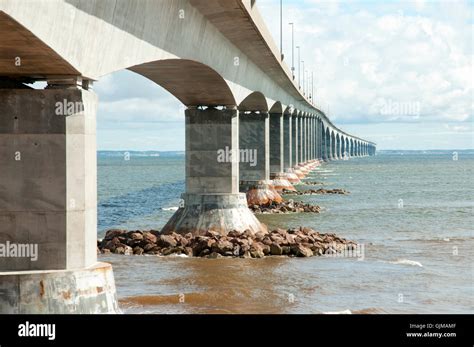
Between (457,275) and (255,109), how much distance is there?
1209 inches

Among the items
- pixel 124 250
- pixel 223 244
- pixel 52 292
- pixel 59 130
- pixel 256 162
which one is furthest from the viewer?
pixel 256 162

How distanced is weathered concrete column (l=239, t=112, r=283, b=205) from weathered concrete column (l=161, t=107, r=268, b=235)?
15472 mm

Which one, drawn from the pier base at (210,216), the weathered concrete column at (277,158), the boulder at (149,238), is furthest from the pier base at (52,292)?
the weathered concrete column at (277,158)

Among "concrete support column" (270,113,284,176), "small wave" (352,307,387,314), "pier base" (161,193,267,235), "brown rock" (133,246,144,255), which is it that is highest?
"concrete support column" (270,113,284,176)

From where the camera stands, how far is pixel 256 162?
53.7m

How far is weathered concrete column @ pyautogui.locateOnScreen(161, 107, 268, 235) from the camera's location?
115 ft

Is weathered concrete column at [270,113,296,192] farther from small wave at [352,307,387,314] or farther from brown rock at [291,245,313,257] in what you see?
small wave at [352,307,387,314]

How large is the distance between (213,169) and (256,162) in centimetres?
1806

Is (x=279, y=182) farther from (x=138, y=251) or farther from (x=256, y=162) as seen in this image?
(x=138, y=251)

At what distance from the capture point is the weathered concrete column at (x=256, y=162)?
171 ft

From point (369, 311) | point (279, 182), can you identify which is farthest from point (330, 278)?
point (279, 182)

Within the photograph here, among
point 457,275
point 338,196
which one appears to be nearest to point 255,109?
point 338,196

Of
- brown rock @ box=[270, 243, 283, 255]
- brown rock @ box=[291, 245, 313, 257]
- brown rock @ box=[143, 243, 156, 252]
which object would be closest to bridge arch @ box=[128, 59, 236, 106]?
brown rock @ box=[143, 243, 156, 252]

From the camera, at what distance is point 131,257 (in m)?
29.9
